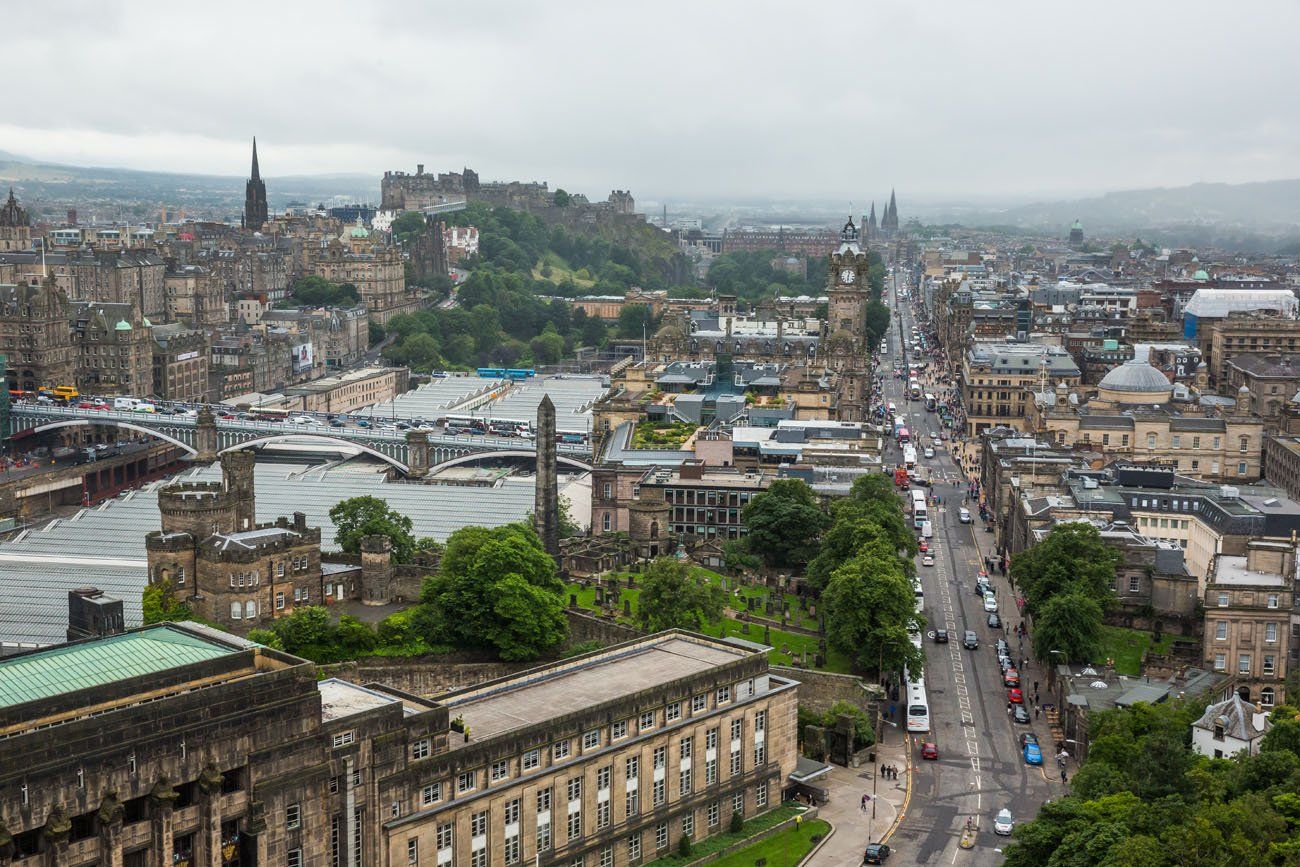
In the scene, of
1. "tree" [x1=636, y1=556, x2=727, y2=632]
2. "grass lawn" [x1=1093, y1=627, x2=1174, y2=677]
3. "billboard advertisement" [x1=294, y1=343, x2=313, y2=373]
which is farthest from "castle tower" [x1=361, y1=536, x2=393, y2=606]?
"billboard advertisement" [x1=294, y1=343, x2=313, y2=373]

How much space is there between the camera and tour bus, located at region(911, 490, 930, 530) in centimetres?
11281

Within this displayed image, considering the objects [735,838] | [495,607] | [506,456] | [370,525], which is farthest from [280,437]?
[735,838]

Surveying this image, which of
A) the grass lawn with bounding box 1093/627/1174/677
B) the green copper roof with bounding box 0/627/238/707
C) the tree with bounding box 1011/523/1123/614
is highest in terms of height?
the green copper roof with bounding box 0/627/238/707

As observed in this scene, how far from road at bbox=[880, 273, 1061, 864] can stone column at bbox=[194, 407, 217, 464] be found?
2643 inches

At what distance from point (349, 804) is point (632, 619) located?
1185 inches

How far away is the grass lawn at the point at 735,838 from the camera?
200 ft

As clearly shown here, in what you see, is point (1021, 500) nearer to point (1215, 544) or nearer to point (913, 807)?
point (1215, 544)

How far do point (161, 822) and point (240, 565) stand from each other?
32.4m

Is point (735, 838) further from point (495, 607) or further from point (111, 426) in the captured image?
point (111, 426)

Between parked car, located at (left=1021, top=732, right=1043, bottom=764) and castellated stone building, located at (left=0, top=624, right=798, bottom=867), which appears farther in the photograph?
parked car, located at (left=1021, top=732, right=1043, bottom=764)

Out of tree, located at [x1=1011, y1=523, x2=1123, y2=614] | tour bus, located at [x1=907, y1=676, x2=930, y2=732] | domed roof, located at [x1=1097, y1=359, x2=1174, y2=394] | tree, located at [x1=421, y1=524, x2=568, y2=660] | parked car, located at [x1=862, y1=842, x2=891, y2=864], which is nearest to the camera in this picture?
parked car, located at [x1=862, y1=842, x2=891, y2=864]

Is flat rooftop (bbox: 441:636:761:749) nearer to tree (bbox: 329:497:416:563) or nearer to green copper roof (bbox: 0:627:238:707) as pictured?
green copper roof (bbox: 0:627:238:707)

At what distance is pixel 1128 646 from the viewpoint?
3219 inches

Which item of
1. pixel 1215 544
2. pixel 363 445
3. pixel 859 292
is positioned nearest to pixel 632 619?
pixel 1215 544
